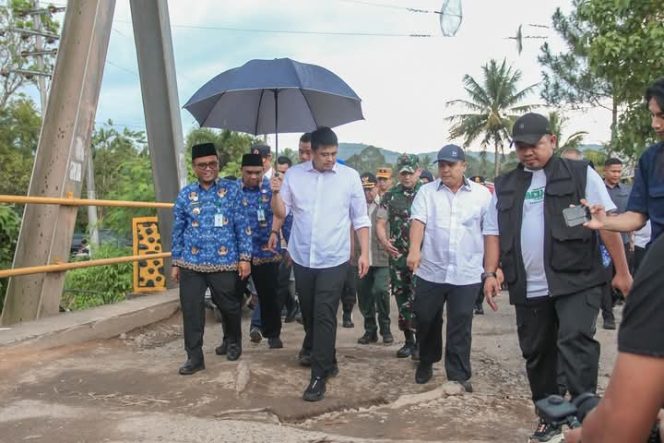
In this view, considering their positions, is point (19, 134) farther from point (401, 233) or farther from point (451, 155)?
point (451, 155)

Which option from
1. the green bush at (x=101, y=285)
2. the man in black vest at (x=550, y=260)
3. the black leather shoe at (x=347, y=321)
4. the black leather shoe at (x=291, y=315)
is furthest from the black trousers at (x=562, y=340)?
the green bush at (x=101, y=285)

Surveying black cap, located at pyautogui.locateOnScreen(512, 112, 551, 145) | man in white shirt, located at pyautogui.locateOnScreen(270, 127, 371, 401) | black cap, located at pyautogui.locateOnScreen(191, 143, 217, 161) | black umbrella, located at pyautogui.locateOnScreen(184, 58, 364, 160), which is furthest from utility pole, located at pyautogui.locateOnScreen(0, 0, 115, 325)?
black cap, located at pyautogui.locateOnScreen(512, 112, 551, 145)

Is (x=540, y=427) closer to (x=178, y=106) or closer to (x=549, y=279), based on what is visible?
(x=549, y=279)

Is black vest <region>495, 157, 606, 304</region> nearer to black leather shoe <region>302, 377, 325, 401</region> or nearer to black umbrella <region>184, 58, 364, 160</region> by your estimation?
black leather shoe <region>302, 377, 325, 401</region>

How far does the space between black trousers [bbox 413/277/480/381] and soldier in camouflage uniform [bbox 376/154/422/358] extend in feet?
2.93

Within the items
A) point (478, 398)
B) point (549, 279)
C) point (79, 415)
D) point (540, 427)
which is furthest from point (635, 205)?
point (79, 415)

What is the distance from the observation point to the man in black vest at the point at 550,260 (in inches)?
148

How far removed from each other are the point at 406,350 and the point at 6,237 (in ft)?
15.3

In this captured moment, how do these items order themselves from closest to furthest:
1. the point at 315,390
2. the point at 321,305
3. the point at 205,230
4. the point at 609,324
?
1. the point at 315,390
2. the point at 321,305
3. the point at 205,230
4. the point at 609,324

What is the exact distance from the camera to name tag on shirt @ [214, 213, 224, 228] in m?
5.39

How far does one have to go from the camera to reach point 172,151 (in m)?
8.61

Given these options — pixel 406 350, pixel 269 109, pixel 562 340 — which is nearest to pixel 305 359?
pixel 406 350

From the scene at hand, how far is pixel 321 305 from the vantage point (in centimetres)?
493

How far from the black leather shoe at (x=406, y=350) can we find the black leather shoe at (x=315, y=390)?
152cm
